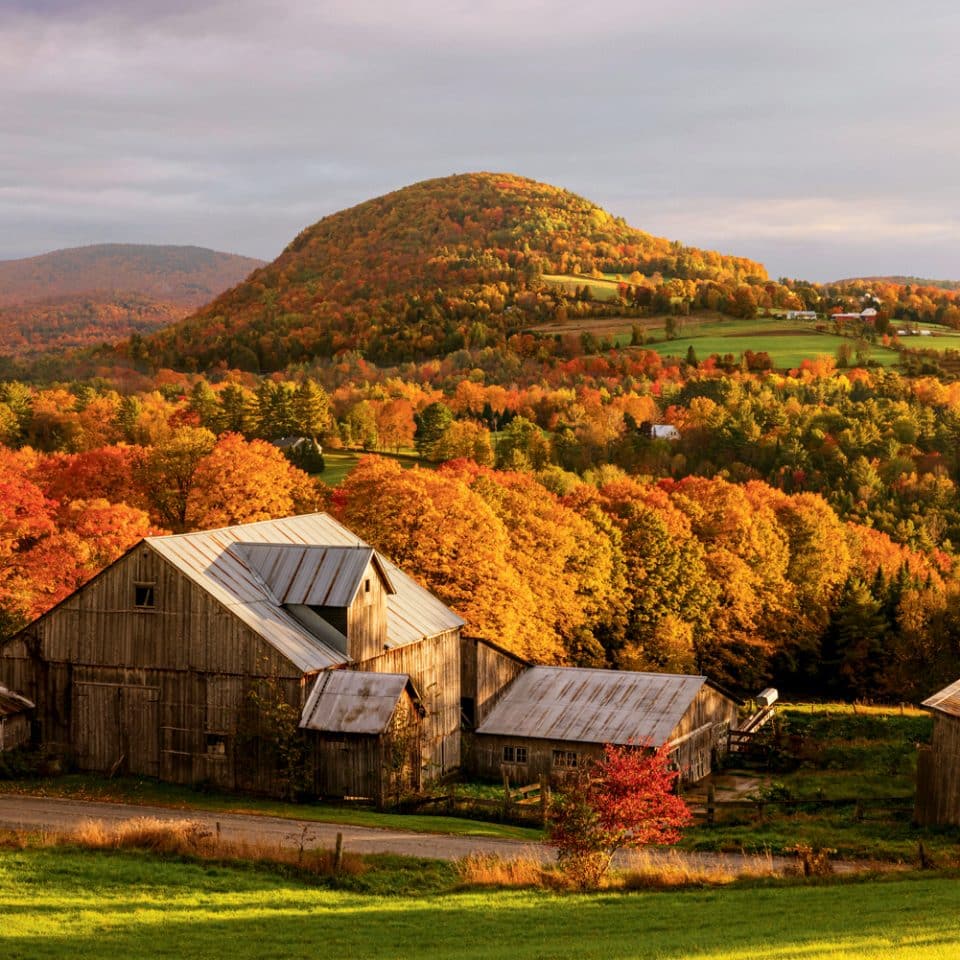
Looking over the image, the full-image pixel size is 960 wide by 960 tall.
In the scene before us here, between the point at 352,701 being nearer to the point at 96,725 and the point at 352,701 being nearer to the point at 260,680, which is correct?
the point at 260,680

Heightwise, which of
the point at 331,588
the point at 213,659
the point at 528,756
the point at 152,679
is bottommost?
the point at 528,756

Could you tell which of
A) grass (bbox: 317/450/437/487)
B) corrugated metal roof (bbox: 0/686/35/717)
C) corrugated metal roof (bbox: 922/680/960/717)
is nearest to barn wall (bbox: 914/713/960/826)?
corrugated metal roof (bbox: 922/680/960/717)

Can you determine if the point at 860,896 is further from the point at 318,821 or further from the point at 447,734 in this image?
the point at 447,734

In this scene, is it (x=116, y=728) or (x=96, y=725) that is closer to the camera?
(x=116, y=728)

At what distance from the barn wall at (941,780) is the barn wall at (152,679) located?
17280 millimetres

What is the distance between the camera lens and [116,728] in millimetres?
37281

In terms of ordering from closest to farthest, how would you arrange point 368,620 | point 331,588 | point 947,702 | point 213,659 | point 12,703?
point 947,702 < point 213,659 < point 12,703 < point 331,588 < point 368,620

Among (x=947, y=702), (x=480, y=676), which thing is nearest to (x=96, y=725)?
(x=480, y=676)

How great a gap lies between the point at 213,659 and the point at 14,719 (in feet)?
21.8

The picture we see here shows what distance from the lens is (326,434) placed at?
121375 millimetres

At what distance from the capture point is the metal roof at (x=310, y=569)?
37.8m

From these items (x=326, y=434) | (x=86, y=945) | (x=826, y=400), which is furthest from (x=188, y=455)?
(x=826, y=400)

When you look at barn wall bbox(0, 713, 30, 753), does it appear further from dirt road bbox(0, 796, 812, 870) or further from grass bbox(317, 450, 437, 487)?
grass bbox(317, 450, 437, 487)

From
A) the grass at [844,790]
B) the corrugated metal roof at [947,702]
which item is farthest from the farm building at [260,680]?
the corrugated metal roof at [947,702]
